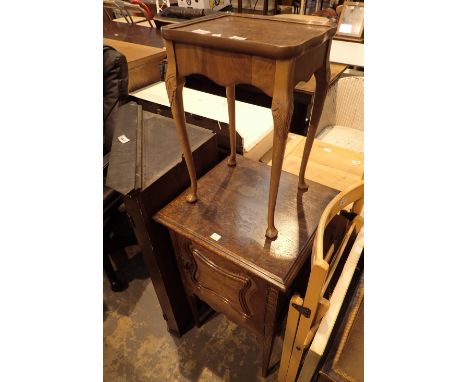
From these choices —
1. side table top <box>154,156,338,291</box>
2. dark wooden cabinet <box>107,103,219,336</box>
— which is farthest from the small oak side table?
dark wooden cabinet <box>107,103,219,336</box>

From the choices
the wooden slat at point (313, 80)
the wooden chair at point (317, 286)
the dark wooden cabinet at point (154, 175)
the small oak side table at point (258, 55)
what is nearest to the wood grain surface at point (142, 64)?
the dark wooden cabinet at point (154, 175)

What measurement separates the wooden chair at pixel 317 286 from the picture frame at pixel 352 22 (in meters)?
2.13

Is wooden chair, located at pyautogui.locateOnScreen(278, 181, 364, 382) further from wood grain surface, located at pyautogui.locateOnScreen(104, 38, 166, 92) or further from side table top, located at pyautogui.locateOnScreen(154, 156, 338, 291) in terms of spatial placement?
wood grain surface, located at pyautogui.locateOnScreen(104, 38, 166, 92)

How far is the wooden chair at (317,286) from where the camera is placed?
0.65m

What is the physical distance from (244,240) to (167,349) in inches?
34.5

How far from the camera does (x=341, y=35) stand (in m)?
2.47

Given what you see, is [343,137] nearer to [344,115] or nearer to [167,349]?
[344,115]

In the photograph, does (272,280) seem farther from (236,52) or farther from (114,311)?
(114,311)

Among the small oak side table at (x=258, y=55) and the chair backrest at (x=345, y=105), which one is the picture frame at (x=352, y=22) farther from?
the small oak side table at (x=258, y=55)

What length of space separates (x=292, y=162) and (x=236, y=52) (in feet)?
3.19

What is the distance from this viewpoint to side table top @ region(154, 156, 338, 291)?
0.80 meters

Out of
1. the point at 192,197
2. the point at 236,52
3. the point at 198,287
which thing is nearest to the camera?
the point at 236,52

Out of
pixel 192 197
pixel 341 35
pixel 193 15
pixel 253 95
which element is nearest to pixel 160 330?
pixel 192 197

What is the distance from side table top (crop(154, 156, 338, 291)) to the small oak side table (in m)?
0.14
